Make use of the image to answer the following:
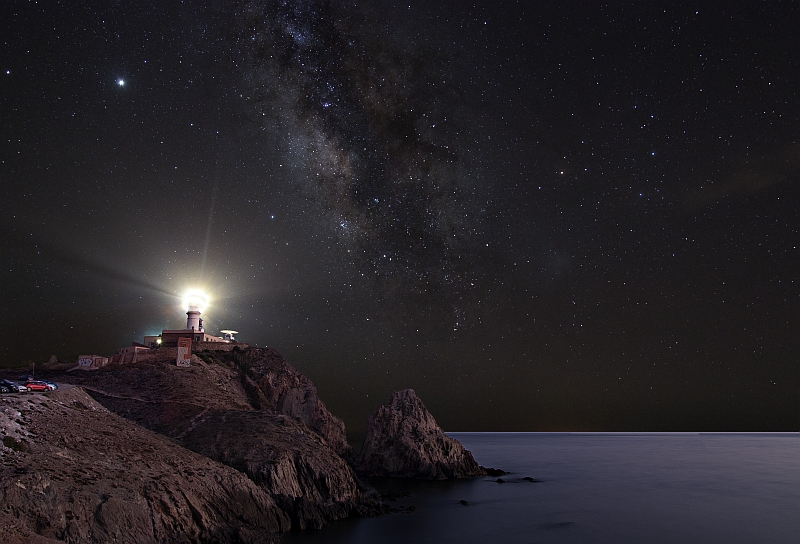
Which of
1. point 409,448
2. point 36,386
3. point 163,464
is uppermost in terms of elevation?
point 36,386

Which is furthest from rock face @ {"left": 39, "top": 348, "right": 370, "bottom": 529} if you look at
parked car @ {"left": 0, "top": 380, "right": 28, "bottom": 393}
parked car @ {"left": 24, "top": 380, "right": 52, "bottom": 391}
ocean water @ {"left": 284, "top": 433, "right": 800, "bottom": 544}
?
parked car @ {"left": 0, "top": 380, "right": 28, "bottom": 393}

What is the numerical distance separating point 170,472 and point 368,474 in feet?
157

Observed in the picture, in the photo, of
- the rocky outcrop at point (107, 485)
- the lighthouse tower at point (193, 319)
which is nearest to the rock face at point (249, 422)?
the rocky outcrop at point (107, 485)

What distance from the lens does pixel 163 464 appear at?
39344 mm

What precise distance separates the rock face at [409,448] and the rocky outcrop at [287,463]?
27277 mm

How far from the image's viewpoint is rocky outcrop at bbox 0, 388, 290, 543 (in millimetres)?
28828

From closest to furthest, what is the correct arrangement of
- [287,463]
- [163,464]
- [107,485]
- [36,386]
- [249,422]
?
[107,485]
[163,464]
[36,386]
[287,463]
[249,422]

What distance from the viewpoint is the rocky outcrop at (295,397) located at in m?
77.3

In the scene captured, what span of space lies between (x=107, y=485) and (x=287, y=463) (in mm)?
16271

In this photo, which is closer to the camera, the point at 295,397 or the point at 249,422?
the point at 249,422

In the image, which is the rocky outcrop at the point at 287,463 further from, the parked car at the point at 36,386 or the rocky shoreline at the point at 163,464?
the parked car at the point at 36,386

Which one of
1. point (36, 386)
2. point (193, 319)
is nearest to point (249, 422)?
point (36, 386)

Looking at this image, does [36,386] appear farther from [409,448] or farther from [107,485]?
[409,448]

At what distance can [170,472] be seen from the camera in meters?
38.2
